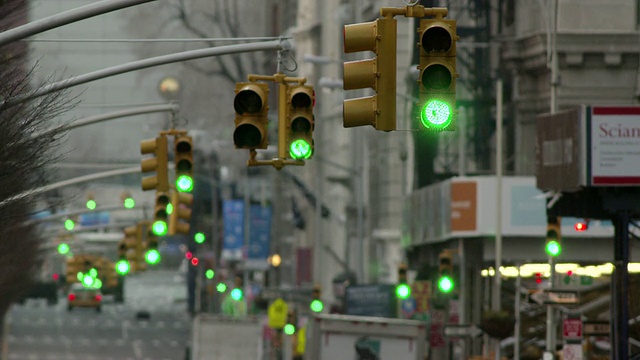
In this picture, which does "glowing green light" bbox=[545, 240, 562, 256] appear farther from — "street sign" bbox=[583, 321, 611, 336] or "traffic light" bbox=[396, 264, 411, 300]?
"traffic light" bbox=[396, 264, 411, 300]

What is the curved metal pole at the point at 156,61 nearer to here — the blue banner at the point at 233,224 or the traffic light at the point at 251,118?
→ the traffic light at the point at 251,118

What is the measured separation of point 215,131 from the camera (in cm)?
11881

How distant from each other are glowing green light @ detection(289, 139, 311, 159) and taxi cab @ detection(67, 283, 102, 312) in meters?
100

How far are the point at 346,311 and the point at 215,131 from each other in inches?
2601

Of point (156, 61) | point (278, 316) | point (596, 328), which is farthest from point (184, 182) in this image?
point (278, 316)

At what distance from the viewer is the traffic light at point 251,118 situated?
66.0 feet

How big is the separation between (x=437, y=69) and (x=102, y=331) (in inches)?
3427

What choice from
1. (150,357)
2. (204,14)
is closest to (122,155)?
(204,14)

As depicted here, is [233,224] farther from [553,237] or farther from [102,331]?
[553,237]

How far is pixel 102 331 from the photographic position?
103m

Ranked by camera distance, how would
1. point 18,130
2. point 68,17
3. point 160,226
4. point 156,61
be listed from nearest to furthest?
point 68,17 → point 156,61 → point 18,130 → point 160,226

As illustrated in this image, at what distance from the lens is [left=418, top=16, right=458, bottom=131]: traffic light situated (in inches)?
683

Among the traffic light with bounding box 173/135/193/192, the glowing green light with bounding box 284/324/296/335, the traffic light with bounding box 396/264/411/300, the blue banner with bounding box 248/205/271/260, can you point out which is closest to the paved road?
the blue banner with bounding box 248/205/271/260

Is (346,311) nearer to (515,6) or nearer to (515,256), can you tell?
(515,256)
